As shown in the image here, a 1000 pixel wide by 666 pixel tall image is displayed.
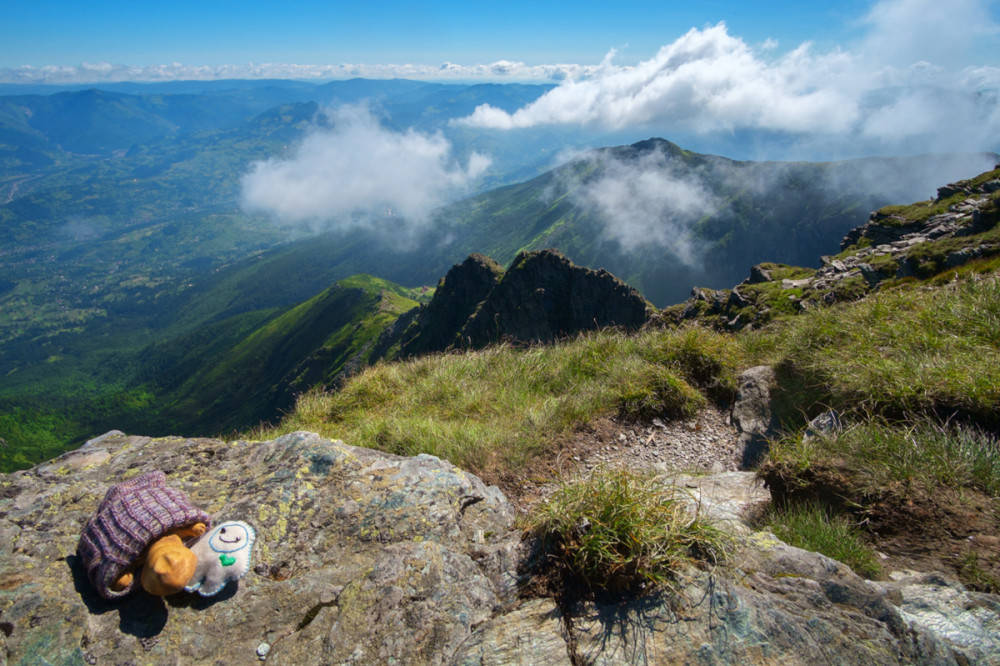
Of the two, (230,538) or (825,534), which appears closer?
(230,538)

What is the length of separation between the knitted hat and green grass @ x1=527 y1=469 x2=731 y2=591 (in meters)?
3.64

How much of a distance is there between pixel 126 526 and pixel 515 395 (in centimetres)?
658

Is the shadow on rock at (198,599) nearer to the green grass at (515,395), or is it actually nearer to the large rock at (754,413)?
the green grass at (515,395)

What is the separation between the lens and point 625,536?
3.79m

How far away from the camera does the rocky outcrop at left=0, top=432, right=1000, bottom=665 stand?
3.31 metres

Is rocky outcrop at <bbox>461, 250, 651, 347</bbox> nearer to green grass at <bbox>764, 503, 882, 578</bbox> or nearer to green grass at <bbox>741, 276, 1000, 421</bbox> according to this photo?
green grass at <bbox>741, 276, 1000, 421</bbox>

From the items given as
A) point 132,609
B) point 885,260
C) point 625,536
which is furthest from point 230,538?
point 885,260

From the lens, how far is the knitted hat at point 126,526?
3.68m

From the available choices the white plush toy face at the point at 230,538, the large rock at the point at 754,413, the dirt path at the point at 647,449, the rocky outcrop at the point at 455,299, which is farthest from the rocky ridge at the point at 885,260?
the rocky outcrop at the point at 455,299

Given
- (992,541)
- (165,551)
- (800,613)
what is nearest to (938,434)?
(992,541)

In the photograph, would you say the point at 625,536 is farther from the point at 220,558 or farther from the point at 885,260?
the point at 885,260

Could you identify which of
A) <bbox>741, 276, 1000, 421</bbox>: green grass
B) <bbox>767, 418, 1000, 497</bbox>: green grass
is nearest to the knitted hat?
<bbox>767, 418, 1000, 497</bbox>: green grass

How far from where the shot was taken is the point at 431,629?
3762mm

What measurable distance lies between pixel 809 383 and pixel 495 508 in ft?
21.1
